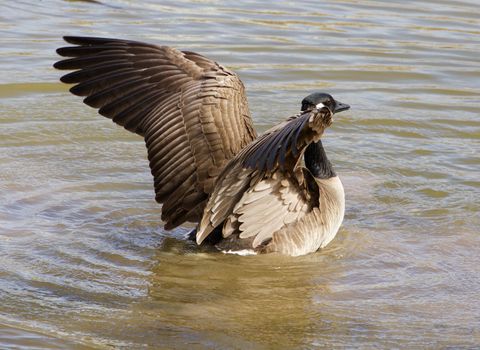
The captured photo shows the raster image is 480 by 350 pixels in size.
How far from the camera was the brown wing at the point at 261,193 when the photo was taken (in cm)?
639

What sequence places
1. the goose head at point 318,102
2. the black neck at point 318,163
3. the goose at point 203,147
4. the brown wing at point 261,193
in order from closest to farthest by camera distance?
the brown wing at point 261,193
the goose at point 203,147
the goose head at point 318,102
the black neck at point 318,163

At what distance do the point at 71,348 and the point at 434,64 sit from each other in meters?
7.74

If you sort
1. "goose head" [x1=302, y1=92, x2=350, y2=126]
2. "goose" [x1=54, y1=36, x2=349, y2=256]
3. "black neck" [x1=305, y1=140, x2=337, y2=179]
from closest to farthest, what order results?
"goose" [x1=54, y1=36, x2=349, y2=256] → "goose head" [x1=302, y1=92, x2=350, y2=126] → "black neck" [x1=305, y1=140, x2=337, y2=179]

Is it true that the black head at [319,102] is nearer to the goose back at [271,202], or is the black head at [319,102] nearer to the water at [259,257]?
the goose back at [271,202]

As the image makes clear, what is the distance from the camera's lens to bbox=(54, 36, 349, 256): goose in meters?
7.17

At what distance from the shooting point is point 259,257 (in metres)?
7.53

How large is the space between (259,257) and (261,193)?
609 millimetres

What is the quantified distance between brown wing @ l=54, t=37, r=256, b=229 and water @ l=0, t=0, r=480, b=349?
57 centimetres

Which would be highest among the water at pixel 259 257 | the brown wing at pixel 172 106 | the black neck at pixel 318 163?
the brown wing at pixel 172 106

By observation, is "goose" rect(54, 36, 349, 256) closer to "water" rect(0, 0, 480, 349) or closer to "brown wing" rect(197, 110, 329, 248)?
"brown wing" rect(197, 110, 329, 248)

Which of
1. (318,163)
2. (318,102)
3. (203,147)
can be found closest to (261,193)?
(203,147)

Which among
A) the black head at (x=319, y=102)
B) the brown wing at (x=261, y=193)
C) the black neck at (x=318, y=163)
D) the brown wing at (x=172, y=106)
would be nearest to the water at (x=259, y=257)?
the brown wing at (x=261, y=193)

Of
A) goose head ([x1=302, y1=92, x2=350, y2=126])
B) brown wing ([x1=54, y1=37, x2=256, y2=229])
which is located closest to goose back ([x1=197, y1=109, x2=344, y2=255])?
brown wing ([x1=54, y1=37, x2=256, y2=229])

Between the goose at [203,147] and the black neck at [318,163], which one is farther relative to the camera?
the black neck at [318,163]
